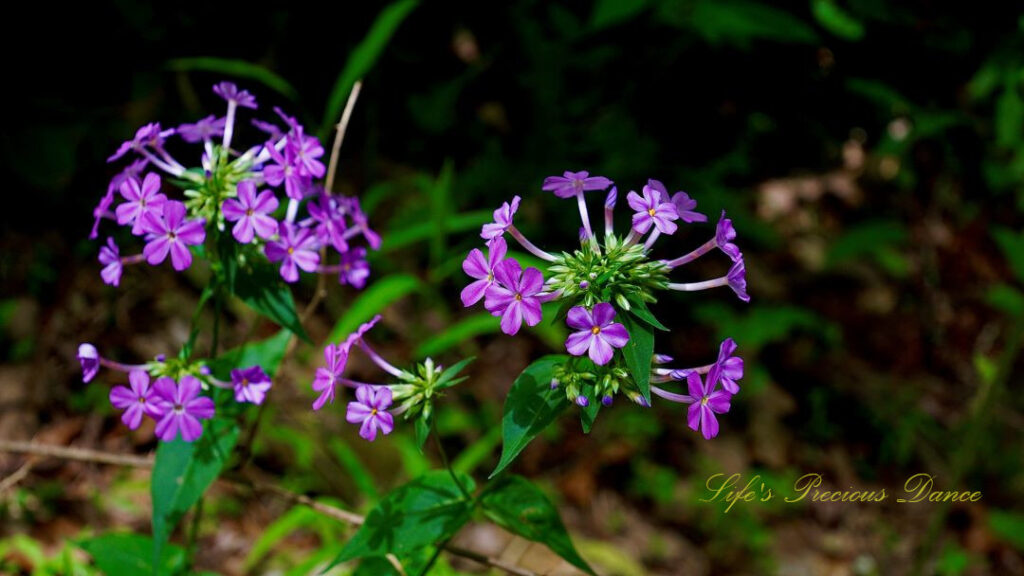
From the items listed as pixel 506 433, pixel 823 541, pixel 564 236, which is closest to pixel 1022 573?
pixel 823 541

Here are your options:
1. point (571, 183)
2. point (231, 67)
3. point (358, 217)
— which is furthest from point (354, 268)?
point (231, 67)

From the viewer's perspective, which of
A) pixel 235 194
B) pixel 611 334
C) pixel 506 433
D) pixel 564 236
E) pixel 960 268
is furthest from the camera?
pixel 960 268

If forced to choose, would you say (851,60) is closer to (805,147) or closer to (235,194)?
(805,147)

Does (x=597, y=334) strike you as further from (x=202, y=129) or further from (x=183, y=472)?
(x=202, y=129)

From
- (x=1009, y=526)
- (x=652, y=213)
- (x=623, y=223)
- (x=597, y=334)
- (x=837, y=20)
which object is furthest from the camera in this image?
(x=623, y=223)

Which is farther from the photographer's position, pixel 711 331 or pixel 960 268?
pixel 960 268

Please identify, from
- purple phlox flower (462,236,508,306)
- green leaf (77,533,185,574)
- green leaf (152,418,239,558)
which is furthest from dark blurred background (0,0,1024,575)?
purple phlox flower (462,236,508,306)

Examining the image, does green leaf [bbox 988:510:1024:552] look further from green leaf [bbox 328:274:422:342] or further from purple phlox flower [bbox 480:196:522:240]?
purple phlox flower [bbox 480:196:522:240]
